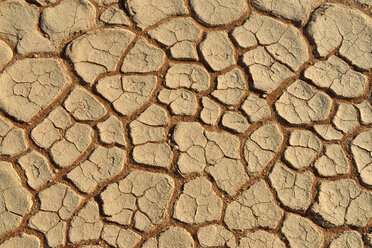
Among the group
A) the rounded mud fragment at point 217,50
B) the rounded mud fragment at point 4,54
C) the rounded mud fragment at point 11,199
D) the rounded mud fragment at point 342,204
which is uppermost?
the rounded mud fragment at point 217,50

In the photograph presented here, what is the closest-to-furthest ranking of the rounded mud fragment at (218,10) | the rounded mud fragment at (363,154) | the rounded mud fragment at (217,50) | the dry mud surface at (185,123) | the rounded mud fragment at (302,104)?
the dry mud surface at (185,123) < the rounded mud fragment at (363,154) < the rounded mud fragment at (302,104) < the rounded mud fragment at (217,50) < the rounded mud fragment at (218,10)

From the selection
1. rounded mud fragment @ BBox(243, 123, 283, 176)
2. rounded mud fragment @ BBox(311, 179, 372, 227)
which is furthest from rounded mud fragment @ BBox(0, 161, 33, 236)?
rounded mud fragment @ BBox(311, 179, 372, 227)

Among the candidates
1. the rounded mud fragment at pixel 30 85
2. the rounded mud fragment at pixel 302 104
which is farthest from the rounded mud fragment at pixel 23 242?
the rounded mud fragment at pixel 302 104

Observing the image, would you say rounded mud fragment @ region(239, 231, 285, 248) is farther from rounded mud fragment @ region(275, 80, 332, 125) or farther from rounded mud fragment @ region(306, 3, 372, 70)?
rounded mud fragment @ region(306, 3, 372, 70)

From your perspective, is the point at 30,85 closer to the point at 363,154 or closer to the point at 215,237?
the point at 215,237

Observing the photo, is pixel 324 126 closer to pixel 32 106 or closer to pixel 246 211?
pixel 246 211

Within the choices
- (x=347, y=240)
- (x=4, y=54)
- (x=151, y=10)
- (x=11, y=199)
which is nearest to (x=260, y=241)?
(x=347, y=240)

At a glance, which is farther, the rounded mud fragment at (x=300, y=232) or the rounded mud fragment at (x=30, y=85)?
the rounded mud fragment at (x=30, y=85)

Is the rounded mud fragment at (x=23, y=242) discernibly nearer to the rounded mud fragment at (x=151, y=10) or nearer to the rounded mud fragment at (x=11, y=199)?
the rounded mud fragment at (x=11, y=199)

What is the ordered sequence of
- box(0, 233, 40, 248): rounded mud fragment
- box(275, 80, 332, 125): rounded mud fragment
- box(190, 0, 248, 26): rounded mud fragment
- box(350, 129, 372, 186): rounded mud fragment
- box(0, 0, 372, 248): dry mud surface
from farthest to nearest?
box(190, 0, 248, 26): rounded mud fragment → box(275, 80, 332, 125): rounded mud fragment → box(350, 129, 372, 186): rounded mud fragment → box(0, 0, 372, 248): dry mud surface → box(0, 233, 40, 248): rounded mud fragment
